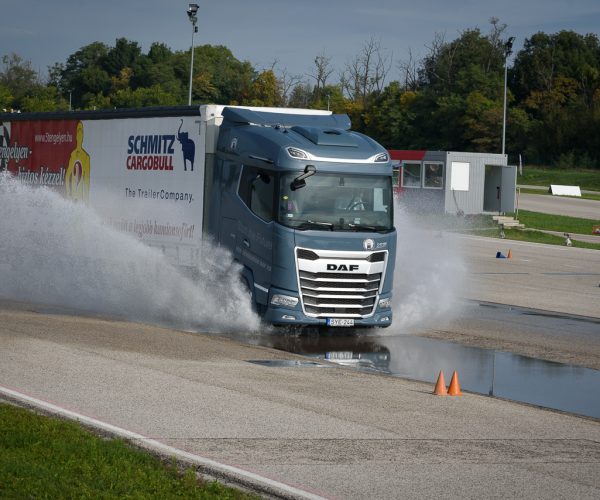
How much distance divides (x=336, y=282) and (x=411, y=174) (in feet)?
120

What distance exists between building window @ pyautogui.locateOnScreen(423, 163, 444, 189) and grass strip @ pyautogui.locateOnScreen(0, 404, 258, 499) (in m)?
43.3

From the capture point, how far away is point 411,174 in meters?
52.9

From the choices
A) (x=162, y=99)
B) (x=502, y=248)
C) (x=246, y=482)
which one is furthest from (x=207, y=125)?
(x=162, y=99)

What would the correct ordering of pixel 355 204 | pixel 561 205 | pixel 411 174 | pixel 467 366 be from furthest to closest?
pixel 561 205 < pixel 411 174 < pixel 355 204 < pixel 467 366

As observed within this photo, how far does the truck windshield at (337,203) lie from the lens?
16812 millimetres

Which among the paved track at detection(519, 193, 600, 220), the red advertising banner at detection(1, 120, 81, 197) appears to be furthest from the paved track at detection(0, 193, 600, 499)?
the paved track at detection(519, 193, 600, 220)

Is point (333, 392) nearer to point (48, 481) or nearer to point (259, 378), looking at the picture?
point (259, 378)

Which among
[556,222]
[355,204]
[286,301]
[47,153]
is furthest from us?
[556,222]

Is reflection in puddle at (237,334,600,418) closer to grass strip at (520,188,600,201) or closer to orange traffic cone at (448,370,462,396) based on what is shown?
orange traffic cone at (448,370,462,396)

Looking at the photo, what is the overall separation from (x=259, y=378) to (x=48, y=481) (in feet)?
18.0

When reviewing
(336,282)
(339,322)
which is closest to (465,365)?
(339,322)

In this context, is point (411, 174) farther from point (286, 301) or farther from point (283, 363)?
point (283, 363)

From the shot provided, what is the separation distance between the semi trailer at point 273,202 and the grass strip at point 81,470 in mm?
7940

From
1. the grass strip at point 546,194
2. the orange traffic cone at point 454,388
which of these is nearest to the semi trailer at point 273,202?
the orange traffic cone at point 454,388
